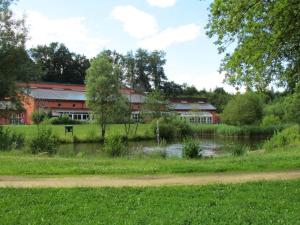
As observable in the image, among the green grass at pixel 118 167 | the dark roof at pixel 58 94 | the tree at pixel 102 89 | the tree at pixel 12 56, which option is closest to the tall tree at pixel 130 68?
the dark roof at pixel 58 94

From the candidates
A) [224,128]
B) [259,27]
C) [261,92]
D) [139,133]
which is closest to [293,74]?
[261,92]

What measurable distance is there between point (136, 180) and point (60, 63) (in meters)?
110

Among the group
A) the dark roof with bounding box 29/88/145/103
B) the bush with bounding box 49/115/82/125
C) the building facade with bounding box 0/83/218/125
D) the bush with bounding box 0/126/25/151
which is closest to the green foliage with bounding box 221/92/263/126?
the building facade with bounding box 0/83/218/125

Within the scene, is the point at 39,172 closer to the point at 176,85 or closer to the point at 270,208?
the point at 270,208

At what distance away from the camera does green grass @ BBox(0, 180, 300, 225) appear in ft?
27.6

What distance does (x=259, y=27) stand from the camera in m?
14.6

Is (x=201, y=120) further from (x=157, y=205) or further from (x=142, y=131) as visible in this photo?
(x=157, y=205)

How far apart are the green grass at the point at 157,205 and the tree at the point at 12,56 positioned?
23.6 meters

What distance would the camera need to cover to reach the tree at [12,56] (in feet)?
109

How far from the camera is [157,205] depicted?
31.7 feet

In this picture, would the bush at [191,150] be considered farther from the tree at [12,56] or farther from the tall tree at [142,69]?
the tall tree at [142,69]

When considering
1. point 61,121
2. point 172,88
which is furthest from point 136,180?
point 172,88

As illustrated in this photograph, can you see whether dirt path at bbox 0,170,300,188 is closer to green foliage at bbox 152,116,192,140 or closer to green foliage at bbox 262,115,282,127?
green foliage at bbox 152,116,192,140

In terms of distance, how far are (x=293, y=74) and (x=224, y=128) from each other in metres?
45.4
